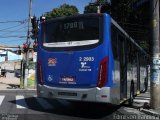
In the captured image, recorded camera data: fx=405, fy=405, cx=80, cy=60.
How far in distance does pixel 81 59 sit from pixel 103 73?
0.87m

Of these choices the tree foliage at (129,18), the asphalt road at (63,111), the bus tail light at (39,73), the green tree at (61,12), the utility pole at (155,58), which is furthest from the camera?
the green tree at (61,12)

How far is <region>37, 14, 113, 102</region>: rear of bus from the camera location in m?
12.6

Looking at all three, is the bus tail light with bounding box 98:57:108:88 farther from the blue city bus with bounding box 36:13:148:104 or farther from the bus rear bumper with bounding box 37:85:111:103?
the bus rear bumper with bounding box 37:85:111:103

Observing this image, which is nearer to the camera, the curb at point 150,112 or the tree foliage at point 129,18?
the curb at point 150,112

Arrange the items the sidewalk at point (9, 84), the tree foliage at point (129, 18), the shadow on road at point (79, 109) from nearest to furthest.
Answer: the shadow on road at point (79, 109), the sidewalk at point (9, 84), the tree foliage at point (129, 18)

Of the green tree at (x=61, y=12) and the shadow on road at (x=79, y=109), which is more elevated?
the green tree at (x=61, y=12)

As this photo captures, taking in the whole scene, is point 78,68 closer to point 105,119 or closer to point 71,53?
point 71,53

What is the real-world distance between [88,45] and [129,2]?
24.0 meters

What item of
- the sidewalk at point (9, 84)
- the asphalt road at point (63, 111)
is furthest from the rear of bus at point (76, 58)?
the sidewalk at point (9, 84)

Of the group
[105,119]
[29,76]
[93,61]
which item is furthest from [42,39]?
[29,76]

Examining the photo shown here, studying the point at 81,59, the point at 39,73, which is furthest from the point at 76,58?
the point at 39,73

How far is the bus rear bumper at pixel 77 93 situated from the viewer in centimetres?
1256

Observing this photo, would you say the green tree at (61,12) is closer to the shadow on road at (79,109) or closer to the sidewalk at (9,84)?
the sidewalk at (9,84)

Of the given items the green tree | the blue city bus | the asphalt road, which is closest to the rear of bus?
the blue city bus
